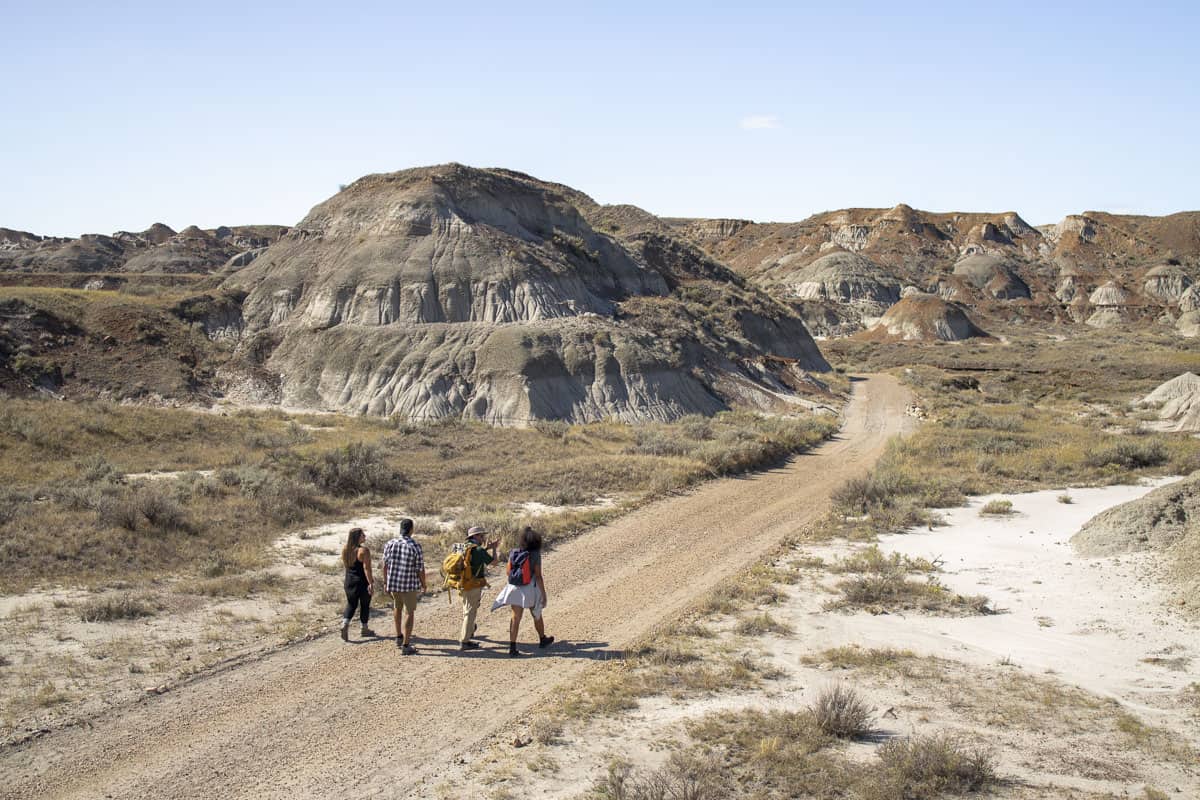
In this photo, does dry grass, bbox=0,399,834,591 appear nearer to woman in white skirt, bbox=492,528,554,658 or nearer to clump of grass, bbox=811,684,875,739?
woman in white skirt, bbox=492,528,554,658

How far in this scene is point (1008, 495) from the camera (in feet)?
65.3

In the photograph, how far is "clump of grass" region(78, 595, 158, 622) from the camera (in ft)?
36.1

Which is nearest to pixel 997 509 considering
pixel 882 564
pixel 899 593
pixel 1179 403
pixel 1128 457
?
pixel 882 564

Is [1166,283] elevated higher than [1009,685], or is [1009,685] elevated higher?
[1166,283]

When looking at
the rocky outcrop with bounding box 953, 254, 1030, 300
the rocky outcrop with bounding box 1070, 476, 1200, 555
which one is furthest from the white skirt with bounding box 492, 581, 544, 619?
the rocky outcrop with bounding box 953, 254, 1030, 300

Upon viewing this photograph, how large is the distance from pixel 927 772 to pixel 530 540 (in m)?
4.95

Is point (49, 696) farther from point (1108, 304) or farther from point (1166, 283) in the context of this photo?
point (1166, 283)

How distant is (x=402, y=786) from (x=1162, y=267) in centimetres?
13371

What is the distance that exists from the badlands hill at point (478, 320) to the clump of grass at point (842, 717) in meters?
25.9

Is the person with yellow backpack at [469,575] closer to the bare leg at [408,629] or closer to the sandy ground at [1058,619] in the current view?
the bare leg at [408,629]

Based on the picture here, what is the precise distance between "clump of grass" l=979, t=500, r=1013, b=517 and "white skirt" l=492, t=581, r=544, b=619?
11.8 m

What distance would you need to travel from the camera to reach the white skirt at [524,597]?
1016 cm

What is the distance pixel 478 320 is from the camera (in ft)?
132

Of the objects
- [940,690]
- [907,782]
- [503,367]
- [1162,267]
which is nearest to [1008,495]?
[940,690]
